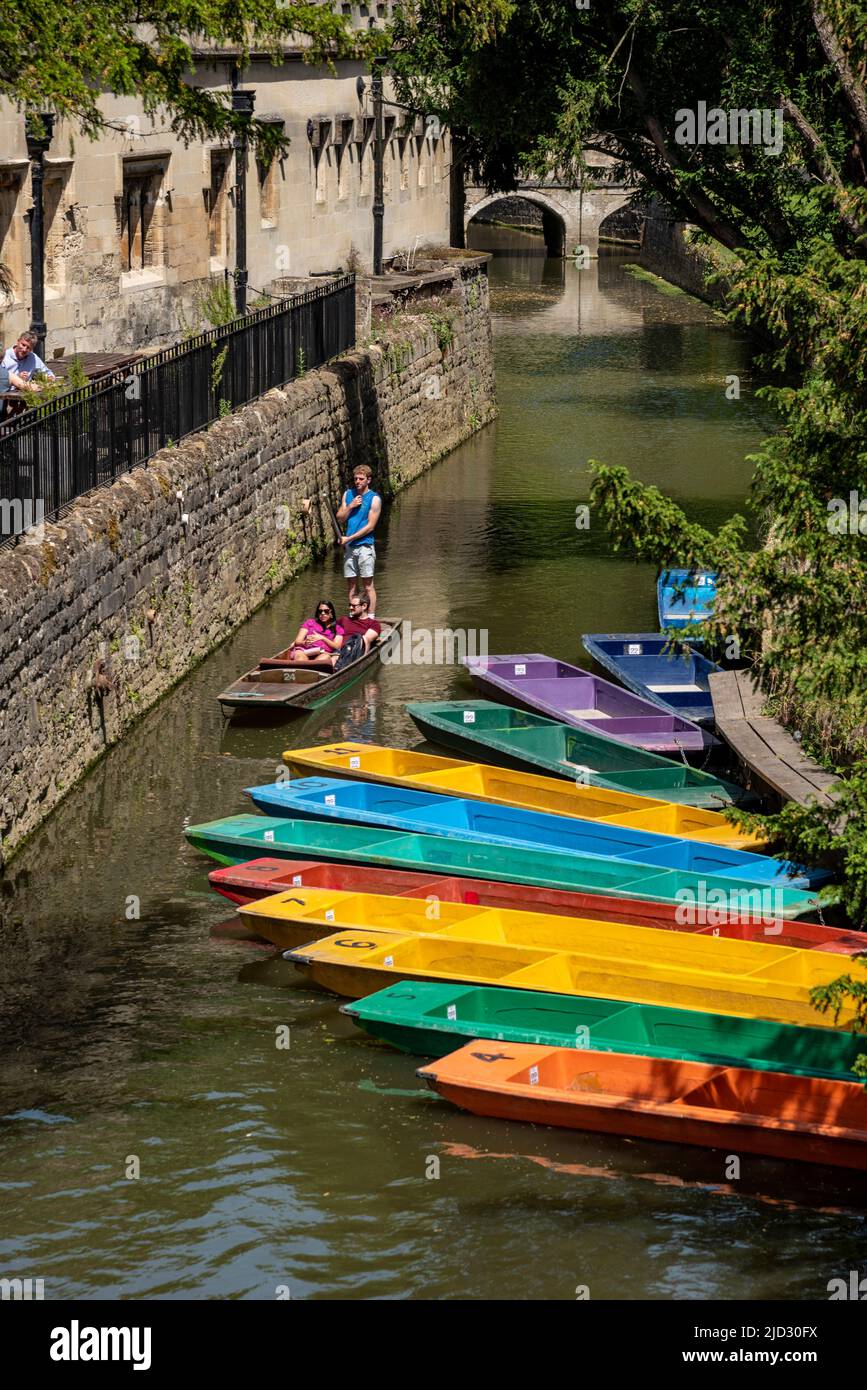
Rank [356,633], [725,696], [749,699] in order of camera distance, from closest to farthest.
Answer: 1. [749,699]
2. [725,696]
3. [356,633]

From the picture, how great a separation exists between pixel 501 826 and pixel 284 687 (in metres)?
3.92

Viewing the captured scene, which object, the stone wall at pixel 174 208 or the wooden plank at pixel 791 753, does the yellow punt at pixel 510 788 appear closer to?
the wooden plank at pixel 791 753

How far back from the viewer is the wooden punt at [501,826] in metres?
12.9

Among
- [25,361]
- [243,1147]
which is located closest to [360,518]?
[25,361]

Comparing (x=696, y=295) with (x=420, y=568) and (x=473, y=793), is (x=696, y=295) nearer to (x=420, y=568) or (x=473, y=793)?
(x=420, y=568)

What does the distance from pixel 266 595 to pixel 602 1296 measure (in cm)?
1362

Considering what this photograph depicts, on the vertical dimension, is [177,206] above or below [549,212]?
below

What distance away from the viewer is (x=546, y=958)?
11.3 metres

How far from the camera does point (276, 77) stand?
34.4 meters

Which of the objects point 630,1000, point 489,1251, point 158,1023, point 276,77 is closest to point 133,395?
point 158,1023

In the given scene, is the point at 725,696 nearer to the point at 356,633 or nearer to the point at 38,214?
the point at 356,633

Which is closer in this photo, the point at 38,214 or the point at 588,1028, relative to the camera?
the point at 588,1028

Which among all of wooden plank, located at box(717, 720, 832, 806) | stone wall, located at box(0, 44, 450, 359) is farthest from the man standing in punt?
wooden plank, located at box(717, 720, 832, 806)

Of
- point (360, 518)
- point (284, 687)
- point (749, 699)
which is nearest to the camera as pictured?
point (749, 699)
